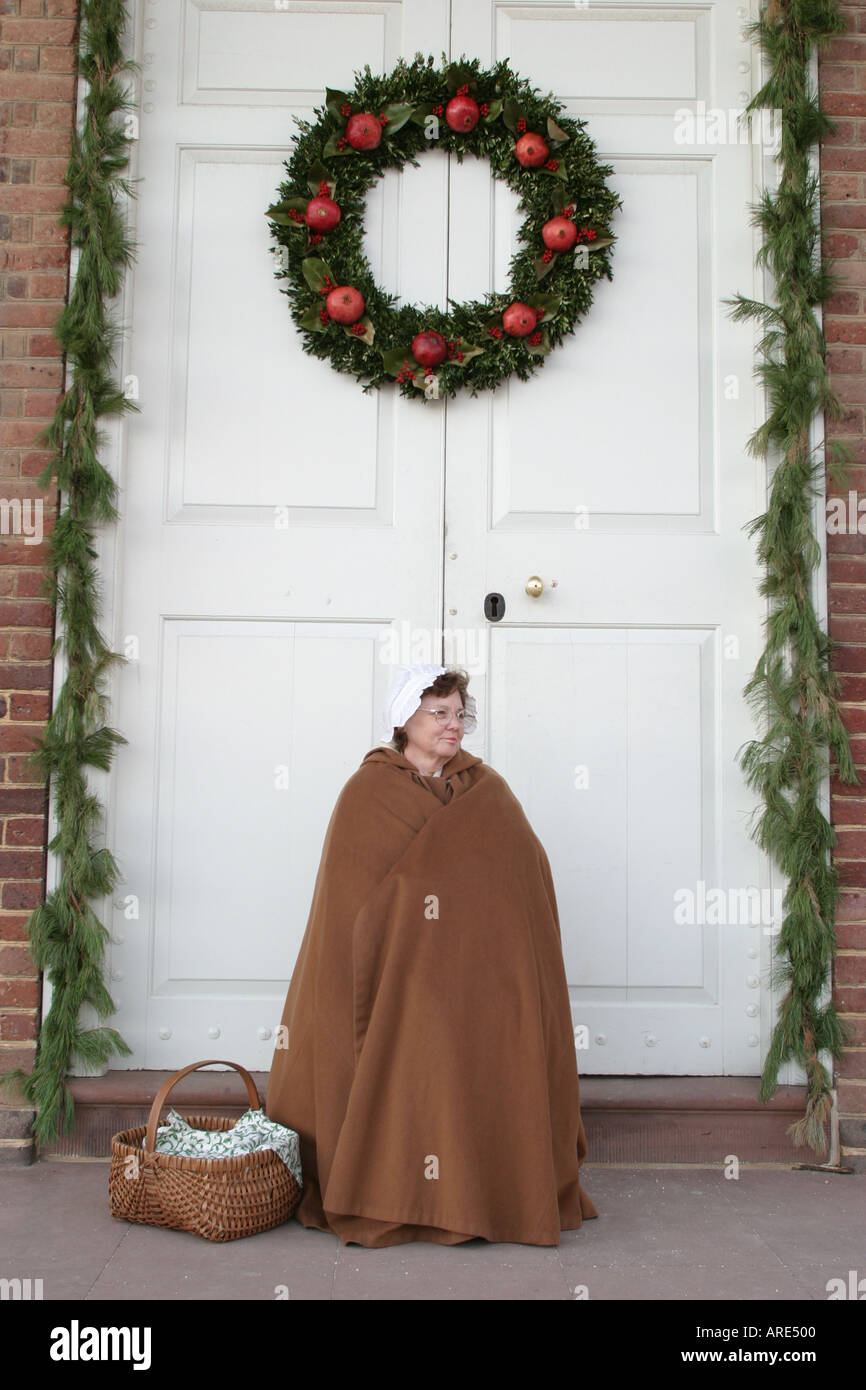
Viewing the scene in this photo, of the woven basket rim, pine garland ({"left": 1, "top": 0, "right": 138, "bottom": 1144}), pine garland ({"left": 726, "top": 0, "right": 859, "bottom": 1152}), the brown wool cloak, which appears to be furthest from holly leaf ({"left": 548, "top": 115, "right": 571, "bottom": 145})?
the woven basket rim

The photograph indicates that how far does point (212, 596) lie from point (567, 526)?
104cm

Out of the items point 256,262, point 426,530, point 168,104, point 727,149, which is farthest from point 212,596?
point 727,149

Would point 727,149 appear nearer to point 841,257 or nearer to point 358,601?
point 841,257

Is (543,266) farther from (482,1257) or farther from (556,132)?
(482,1257)

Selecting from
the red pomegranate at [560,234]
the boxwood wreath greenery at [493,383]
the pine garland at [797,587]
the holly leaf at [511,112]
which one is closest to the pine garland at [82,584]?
the boxwood wreath greenery at [493,383]

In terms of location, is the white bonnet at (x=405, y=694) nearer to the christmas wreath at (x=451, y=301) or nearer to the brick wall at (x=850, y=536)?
the christmas wreath at (x=451, y=301)

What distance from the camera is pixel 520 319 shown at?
3.19 m

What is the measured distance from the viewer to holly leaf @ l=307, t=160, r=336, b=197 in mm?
3236

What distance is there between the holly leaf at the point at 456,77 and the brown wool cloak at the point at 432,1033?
1967 millimetres

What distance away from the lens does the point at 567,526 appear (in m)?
3.33

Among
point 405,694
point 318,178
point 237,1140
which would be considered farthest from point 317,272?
point 237,1140

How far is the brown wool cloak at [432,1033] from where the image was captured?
2.45 m

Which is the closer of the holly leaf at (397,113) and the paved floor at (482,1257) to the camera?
the paved floor at (482,1257)

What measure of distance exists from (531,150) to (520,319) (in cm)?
49
